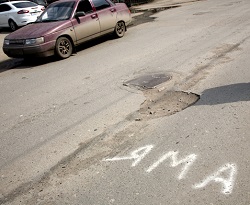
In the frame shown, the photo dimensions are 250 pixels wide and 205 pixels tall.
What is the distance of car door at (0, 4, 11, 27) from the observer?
56.5ft

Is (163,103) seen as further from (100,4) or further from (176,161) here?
(100,4)

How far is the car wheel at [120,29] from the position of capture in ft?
38.4

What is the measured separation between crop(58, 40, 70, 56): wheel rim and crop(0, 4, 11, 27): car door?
30.6ft

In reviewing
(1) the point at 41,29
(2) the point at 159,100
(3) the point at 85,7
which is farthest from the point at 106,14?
(2) the point at 159,100

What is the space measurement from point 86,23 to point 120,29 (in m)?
2.02

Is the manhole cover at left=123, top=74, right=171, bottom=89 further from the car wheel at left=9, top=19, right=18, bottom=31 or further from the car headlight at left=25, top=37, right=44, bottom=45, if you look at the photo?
the car wheel at left=9, top=19, right=18, bottom=31

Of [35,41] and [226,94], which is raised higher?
[35,41]

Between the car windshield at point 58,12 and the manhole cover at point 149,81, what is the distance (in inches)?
181

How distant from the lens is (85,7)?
1054cm

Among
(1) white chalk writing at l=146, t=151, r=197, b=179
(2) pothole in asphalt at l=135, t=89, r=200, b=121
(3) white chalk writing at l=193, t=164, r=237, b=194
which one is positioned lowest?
(3) white chalk writing at l=193, t=164, r=237, b=194

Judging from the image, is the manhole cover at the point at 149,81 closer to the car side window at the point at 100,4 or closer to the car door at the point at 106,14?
the car door at the point at 106,14

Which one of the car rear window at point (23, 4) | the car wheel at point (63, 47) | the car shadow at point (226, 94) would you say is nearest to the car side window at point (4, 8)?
the car rear window at point (23, 4)

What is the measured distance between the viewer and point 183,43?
375 inches

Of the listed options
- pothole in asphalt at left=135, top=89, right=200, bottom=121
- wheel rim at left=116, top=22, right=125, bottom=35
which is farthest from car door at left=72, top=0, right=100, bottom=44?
pothole in asphalt at left=135, top=89, right=200, bottom=121
